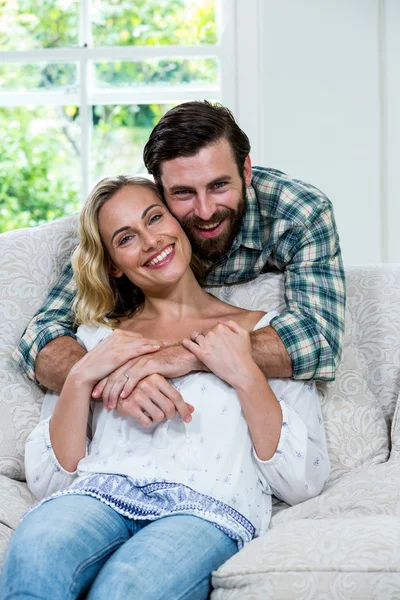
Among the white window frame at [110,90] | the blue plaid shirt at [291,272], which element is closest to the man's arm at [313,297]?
the blue plaid shirt at [291,272]

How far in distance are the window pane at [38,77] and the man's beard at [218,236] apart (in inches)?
58.1

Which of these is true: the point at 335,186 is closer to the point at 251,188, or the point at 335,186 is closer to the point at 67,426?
the point at 251,188

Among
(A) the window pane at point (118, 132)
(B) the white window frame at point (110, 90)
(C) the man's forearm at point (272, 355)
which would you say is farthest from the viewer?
(A) the window pane at point (118, 132)

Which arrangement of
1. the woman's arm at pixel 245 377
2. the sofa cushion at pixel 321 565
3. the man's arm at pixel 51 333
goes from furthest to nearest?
the man's arm at pixel 51 333 → the woman's arm at pixel 245 377 → the sofa cushion at pixel 321 565

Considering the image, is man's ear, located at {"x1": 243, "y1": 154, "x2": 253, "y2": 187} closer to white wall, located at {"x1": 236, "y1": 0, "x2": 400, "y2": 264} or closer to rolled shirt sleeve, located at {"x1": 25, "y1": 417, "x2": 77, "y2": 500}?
rolled shirt sleeve, located at {"x1": 25, "y1": 417, "x2": 77, "y2": 500}

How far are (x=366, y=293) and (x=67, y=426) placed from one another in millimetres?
873

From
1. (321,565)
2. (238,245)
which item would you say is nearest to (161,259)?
(238,245)

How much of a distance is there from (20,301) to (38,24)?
5.36 feet

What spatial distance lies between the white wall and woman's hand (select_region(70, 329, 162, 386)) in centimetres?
141

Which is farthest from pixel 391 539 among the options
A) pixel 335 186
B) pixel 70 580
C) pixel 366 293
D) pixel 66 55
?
pixel 66 55

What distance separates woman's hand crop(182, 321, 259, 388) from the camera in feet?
5.55

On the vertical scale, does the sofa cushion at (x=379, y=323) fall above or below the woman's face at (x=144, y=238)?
below

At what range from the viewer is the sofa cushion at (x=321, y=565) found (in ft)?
4.20

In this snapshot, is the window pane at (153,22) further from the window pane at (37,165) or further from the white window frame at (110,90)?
the window pane at (37,165)
